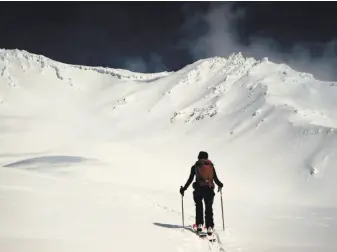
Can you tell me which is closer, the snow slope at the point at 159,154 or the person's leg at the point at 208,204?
the snow slope at the point at 159,154

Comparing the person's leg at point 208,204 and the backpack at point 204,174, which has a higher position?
the backpack at point 204,174

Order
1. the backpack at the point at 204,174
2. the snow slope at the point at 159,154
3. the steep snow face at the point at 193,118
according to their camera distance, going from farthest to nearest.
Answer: the steep snow face at the point at 193,118, the backpack at the point at 204,174, the snow slope at the point at 159,154

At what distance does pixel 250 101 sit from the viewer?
91.1 m

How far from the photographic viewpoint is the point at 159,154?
77938 mm

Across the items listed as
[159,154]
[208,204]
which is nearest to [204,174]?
[208,204]

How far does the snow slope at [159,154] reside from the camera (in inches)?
368

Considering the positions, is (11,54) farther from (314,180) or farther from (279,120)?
(314,180)

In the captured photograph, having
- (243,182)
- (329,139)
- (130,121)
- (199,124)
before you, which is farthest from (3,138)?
(329,139)

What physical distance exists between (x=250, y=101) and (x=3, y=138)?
61271 millimetres

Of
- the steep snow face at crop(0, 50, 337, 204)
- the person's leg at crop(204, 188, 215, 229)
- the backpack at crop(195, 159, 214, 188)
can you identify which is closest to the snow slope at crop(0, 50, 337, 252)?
the steep snow face at crop(0, 50, 337, 204)

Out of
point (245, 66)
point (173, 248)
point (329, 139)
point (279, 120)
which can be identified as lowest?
point (173, 248)

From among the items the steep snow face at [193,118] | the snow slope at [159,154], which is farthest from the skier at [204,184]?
the steep snow face at [193,118]

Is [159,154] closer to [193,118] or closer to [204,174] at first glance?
[193,118]

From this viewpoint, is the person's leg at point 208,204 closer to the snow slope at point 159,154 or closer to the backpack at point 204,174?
the backpack at point 204,174
